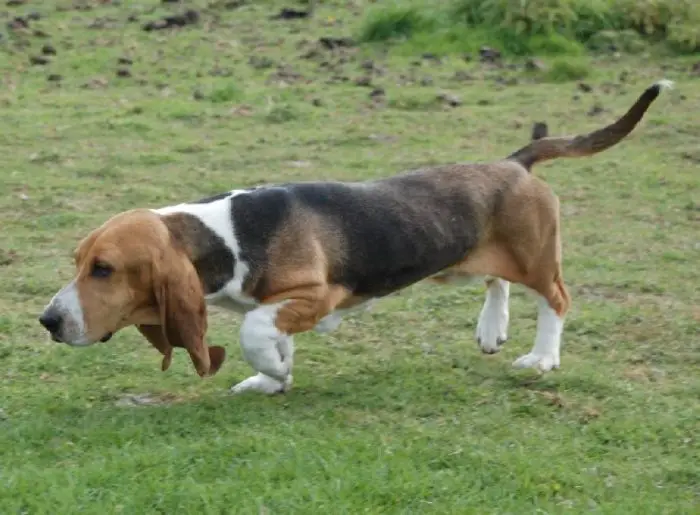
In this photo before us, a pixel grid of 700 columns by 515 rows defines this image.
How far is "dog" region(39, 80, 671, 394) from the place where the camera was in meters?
5.73

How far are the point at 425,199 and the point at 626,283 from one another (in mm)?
2311

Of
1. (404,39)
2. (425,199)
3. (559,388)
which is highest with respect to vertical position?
(425,199)

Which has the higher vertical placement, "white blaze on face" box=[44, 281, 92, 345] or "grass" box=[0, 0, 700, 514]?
"white blaze on face" box=[44, 281, 92, 345]

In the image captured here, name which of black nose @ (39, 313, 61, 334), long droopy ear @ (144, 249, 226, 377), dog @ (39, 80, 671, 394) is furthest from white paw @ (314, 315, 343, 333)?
black nose @ (39, 313, 61, 334)

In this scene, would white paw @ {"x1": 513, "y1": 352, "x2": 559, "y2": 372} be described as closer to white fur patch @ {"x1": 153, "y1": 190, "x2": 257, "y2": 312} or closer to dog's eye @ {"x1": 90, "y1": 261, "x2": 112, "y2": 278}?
white fur patch @ {"x1": 153, "y1": 190, "x2": 257, "y2": 312}

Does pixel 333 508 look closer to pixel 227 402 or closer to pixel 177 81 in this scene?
pixel 227 402

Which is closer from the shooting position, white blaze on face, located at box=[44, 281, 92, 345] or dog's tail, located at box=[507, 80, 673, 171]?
white blaze on face, located at box=[44, 281, 92, 345]

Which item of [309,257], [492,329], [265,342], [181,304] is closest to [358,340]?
[492,329]

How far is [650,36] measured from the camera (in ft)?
54.3

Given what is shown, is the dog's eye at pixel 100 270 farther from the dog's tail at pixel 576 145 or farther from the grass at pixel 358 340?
the dog's tail at pixel 576 145

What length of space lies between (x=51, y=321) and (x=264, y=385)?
44.0 inches

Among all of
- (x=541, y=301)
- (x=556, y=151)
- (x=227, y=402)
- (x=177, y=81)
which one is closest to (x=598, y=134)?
(x=556, y=151)

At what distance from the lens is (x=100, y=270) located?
18.6 feet

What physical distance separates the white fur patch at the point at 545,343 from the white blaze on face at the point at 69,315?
2323mm
